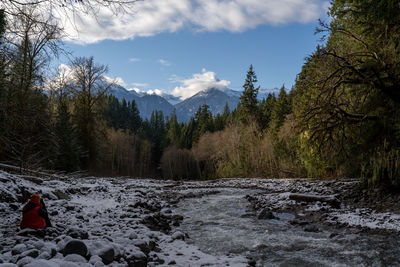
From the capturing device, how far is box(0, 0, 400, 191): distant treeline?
9.12 metres

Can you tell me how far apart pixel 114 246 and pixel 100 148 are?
28.9 meters

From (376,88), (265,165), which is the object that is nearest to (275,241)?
(376,88)

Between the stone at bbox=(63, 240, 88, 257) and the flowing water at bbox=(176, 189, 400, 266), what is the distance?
3095 mm

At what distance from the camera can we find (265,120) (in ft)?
183

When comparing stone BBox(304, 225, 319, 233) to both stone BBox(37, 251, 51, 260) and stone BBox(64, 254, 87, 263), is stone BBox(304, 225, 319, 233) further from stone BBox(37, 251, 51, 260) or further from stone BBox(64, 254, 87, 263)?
stone BBox(37, 251, 51, 260)

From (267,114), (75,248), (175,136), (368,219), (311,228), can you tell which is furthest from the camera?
(175,136)

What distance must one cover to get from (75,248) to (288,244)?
539cm

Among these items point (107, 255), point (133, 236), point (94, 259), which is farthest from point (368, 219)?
point (94, 259)

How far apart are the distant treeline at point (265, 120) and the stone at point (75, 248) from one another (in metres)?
2.87

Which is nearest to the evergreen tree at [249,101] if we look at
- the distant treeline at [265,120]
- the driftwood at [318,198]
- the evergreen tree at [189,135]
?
the distant treeline at [265,120]

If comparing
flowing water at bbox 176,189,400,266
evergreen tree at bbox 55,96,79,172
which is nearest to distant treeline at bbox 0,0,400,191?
evergreen tree at bbox 55,96,79,172

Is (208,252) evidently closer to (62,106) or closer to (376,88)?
(376,88)

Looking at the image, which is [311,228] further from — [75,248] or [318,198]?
[75,248]

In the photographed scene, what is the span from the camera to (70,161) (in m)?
27.2
